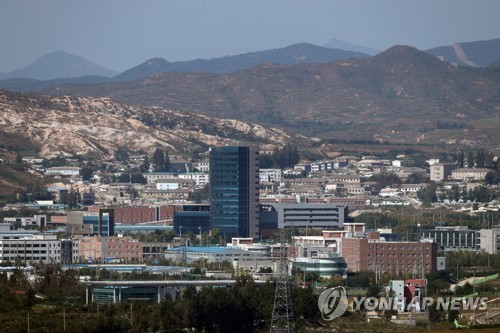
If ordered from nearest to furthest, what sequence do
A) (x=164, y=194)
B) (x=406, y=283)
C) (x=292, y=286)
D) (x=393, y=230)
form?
(x=292, y=286), (x=406, y=283), (x=393, y=230), (x=164, y=194)

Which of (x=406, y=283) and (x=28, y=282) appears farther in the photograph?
(x=406, y=283)

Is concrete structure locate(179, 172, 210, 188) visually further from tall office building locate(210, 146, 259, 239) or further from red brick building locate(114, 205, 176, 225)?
tall office building locate(210, 146, 259, 239)

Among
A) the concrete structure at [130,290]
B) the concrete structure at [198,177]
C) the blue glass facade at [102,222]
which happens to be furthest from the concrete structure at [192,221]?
the concrete structure at [130,290]

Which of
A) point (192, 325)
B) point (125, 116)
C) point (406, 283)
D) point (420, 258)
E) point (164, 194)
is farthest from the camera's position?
point (125, 116)

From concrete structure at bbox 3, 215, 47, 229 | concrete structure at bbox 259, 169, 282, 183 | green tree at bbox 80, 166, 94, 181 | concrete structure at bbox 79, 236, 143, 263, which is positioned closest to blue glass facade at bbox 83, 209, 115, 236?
concrete structure at bbox 3, 215, 47, 229

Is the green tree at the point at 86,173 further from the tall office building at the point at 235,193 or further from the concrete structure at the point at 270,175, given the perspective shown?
the tall office building at the point at 235,193

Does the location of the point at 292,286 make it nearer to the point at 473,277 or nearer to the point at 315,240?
the point at 473,277

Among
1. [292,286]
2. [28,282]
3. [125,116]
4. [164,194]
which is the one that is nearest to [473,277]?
[292,286]
